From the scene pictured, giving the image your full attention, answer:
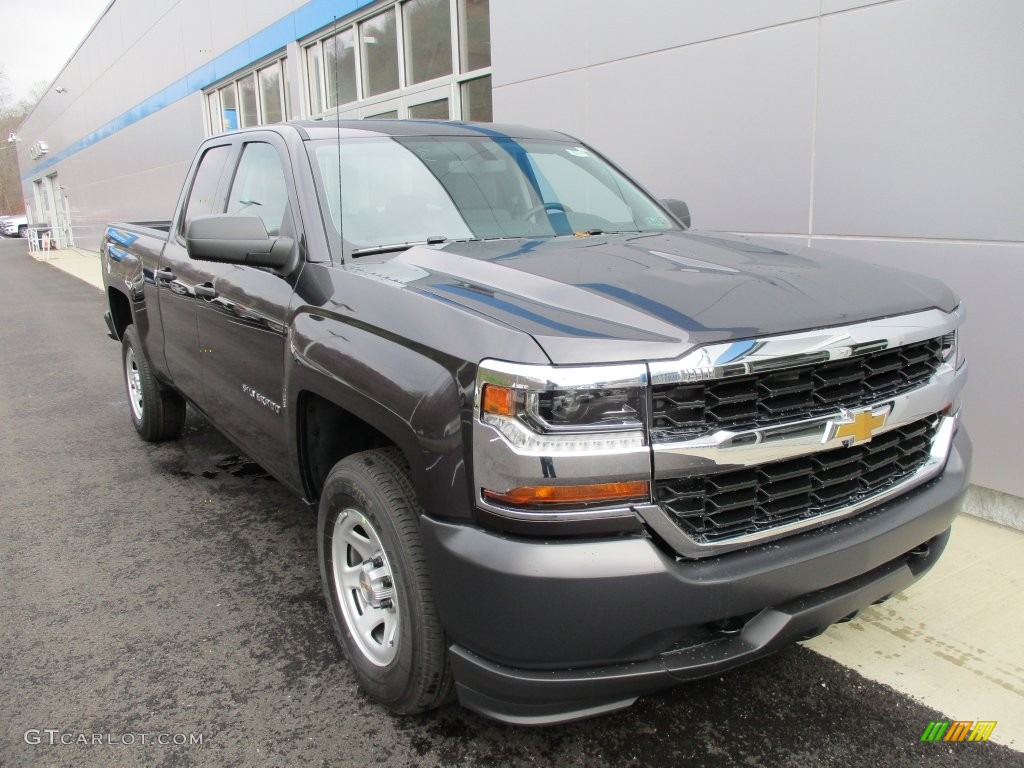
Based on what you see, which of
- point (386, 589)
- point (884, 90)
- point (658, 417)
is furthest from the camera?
point (884, 90)

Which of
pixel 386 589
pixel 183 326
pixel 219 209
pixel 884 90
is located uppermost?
pixel 884 90

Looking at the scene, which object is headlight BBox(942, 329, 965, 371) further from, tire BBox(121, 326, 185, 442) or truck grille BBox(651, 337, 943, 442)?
tire BBox(121, 326, 185, 442)

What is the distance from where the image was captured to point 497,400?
6.44 ft

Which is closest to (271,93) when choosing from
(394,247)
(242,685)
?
(394,247)

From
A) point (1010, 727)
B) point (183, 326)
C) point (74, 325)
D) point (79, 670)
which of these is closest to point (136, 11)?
point (74, 325)

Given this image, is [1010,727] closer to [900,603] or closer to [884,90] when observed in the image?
[900,603]

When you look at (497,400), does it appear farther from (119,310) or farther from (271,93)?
(271,93)

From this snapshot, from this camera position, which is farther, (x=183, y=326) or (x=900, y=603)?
(x=183, y=326)

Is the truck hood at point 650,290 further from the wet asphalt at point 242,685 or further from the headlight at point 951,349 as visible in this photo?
the wet asphalt at point 242,685

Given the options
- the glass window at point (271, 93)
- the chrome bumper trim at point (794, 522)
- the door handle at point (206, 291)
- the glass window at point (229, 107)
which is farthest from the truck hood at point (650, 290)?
the glass window at point (229, 107)

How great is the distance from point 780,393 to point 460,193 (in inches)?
69.3

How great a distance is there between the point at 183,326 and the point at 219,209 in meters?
0.67

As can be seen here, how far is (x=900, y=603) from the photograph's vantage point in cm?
333

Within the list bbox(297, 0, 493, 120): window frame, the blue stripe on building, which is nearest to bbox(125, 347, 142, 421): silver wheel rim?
bbox(297, 0, 493, 120): window frame
